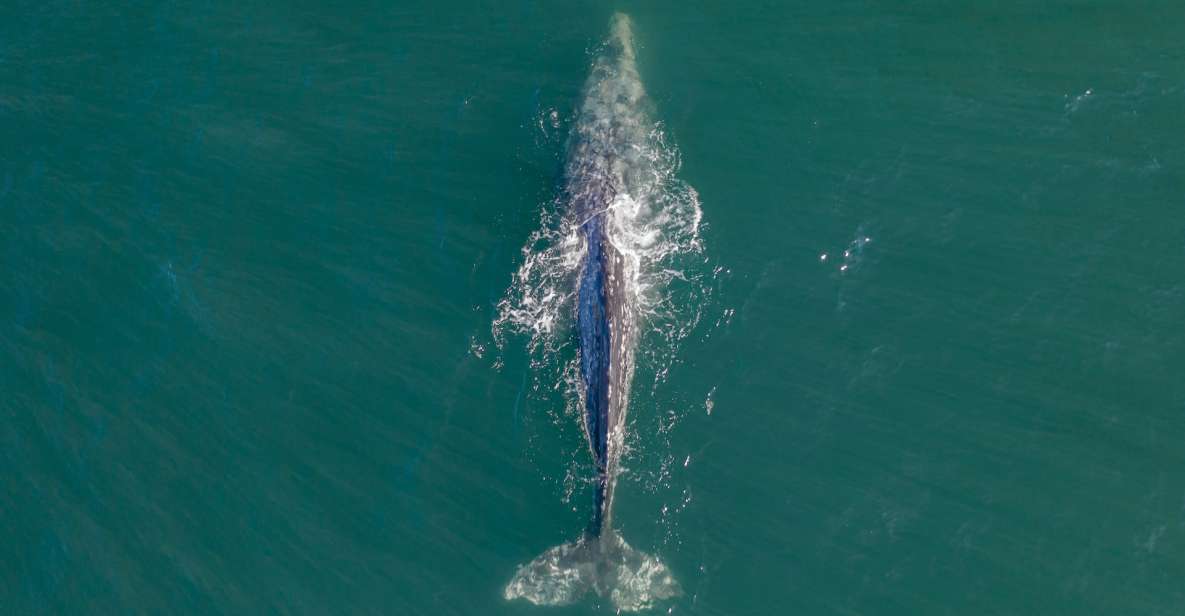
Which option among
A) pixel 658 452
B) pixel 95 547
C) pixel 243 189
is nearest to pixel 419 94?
pixel 243 189

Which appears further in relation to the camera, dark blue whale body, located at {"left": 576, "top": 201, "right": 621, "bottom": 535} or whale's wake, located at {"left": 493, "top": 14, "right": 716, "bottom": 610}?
dark blue whale body, located at {"left": 576, "top": 201, "right": 621, "bottom": 535}

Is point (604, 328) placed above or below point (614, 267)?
below

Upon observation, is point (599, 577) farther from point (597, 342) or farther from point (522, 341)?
point (522, 341)

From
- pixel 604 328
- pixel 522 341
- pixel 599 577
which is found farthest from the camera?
pixel 522 341

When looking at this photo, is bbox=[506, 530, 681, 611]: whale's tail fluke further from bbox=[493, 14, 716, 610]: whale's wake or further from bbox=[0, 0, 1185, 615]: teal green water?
bbox=[0, 0, 1185, 615]: teal green water

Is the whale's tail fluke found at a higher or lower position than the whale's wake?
lower

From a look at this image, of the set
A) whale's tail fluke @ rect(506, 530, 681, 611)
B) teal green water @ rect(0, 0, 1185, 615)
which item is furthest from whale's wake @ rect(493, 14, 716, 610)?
teal green water @ rect(0, 0, 1185, 615)

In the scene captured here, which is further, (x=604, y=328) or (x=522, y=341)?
(x=522, y=341)

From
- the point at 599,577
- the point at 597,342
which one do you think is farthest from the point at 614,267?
the point at 599,577
